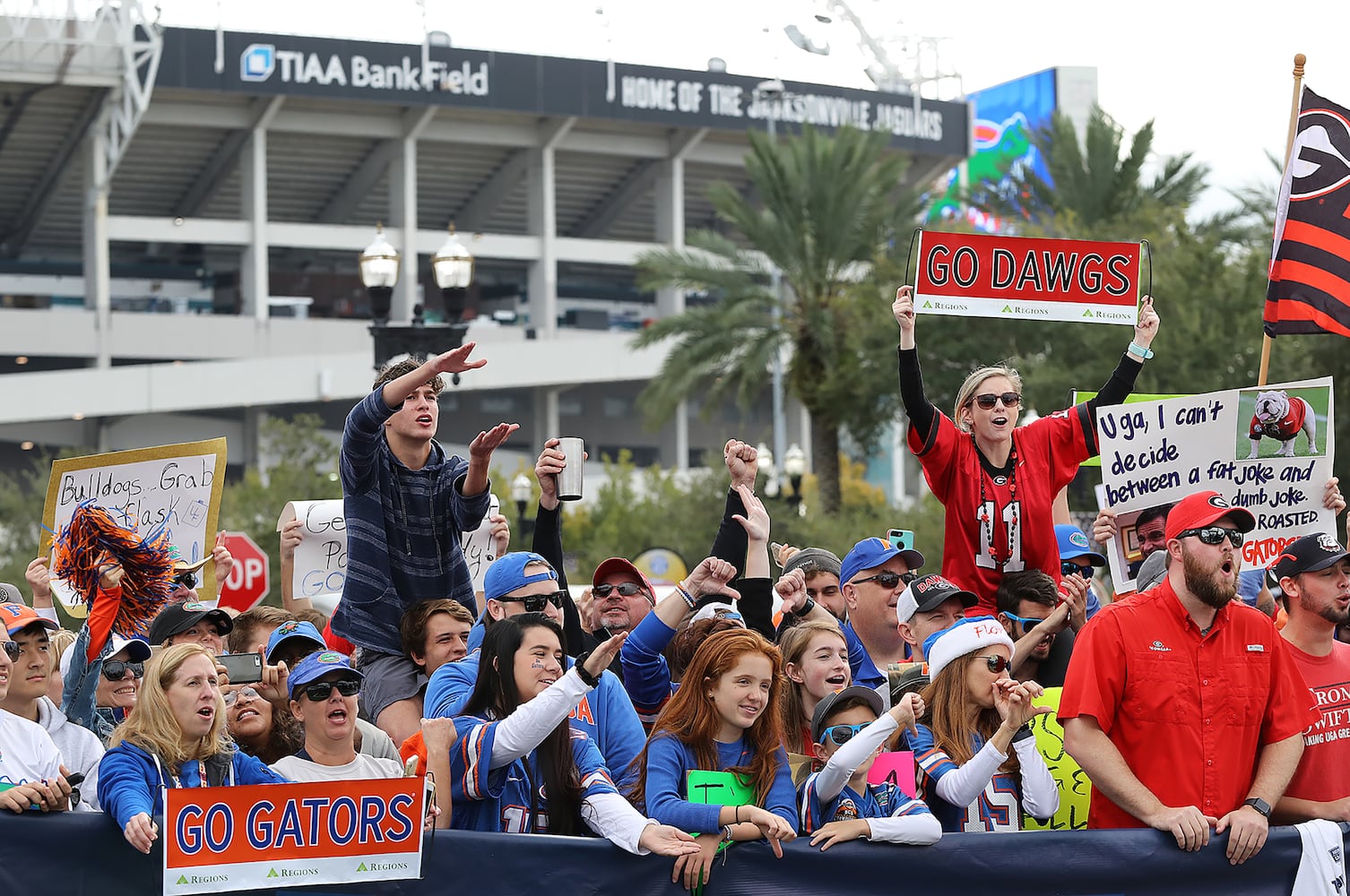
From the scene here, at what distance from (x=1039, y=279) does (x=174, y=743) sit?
4749mm

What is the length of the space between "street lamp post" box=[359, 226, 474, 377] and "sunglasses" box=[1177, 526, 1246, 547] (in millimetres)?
11617

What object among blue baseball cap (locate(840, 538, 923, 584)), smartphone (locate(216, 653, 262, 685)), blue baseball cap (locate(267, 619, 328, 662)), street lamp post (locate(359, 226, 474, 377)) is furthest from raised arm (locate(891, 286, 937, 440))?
street lamp post (locate(359, 226, 474, 377))

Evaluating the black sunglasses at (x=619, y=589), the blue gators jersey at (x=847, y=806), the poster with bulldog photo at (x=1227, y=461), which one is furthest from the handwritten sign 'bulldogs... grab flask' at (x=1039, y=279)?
the blue gators jersey at (x=847, y=806)

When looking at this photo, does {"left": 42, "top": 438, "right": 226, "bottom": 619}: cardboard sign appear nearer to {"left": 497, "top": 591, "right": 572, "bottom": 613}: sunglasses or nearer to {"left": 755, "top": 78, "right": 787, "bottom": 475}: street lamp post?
{"left": 497, "top": 591, "right": 572, "bottom": 613}: sunglasses

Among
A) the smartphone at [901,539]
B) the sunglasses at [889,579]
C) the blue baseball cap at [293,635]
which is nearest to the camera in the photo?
the blue baseball cap at [293,635]

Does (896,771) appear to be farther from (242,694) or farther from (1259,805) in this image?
(242,694)

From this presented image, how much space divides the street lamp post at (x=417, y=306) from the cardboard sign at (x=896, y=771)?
11.4m

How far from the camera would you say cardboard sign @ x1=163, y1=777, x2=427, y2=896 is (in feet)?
17.4

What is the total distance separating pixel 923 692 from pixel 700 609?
1161 mm

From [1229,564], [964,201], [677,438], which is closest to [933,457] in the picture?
[1229,564]

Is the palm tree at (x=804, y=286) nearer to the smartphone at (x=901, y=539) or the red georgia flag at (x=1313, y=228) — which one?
the red georgia flag at (x=1313, y=228)

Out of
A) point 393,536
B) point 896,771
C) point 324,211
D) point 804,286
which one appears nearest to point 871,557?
point 896,771

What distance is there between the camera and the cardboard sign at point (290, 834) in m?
5.29

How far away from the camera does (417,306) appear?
1869 cm
